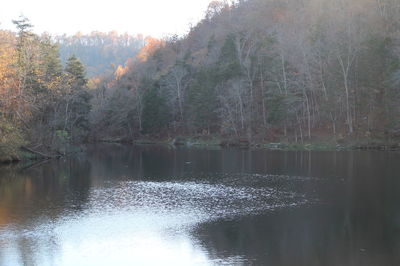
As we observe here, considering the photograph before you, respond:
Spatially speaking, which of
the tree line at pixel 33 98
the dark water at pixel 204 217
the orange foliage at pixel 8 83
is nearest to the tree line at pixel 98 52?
the tree line at pixel 33 98

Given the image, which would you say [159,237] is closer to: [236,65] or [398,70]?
[398,70]

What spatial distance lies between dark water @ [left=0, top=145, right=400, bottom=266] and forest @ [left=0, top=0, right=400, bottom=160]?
15588 millimetres

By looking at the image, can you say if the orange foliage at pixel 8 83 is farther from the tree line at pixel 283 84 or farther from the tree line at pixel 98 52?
the tree line at pixel 98 52

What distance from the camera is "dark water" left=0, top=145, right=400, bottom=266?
578 inches

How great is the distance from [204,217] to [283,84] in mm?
48305

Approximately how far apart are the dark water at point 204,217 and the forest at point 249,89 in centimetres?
1559

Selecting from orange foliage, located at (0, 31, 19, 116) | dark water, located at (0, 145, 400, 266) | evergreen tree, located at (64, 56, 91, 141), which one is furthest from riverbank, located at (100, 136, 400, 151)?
orange foliage, located at (0, 31, 19, 116)

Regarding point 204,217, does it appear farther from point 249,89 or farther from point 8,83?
point 249,89

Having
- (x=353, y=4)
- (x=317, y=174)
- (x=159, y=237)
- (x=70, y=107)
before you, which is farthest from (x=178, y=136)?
(x=159, y=237)

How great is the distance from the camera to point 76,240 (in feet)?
54.2

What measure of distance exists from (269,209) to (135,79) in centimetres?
8574

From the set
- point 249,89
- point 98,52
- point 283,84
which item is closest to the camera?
point 283,84

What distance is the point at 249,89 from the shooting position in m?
71.3

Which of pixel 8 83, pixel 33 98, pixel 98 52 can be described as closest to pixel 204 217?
pixel 8 83
